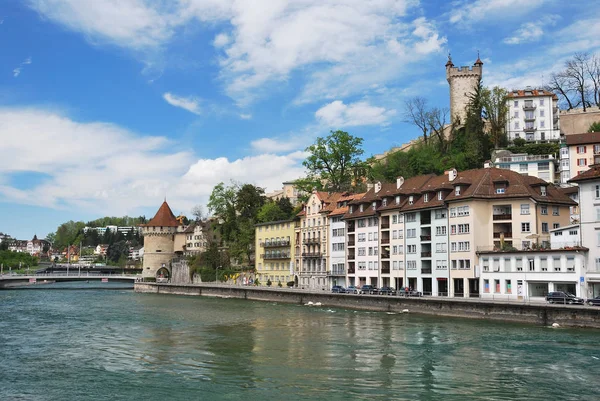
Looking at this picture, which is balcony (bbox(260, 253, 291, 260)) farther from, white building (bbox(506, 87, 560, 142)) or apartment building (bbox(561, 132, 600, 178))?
apartment building (bbox(561, 132, 600, 178))

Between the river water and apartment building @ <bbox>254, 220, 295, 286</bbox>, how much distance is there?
39118 millimetres

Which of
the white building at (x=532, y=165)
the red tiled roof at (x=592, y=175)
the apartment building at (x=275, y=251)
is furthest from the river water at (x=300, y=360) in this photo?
the apartment building at (x=275, y=251)

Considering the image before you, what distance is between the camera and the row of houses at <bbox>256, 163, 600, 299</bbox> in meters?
47.8

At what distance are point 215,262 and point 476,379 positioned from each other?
79.3 m

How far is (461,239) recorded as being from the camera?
2152 inches

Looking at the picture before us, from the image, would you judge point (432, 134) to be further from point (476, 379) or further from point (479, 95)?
point (476, 379)

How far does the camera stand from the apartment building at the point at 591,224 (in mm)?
43531

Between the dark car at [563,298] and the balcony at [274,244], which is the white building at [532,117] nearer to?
the balcony at [274,244]

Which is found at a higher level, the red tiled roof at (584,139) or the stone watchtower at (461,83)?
the stone watchtower at (461,83)

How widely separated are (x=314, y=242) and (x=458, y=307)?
115 ft

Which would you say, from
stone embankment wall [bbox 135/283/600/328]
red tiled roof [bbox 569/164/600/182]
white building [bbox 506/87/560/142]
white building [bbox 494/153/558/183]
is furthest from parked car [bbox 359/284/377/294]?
white building [bbox 506/87/560/142]

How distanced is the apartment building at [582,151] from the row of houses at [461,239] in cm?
1497

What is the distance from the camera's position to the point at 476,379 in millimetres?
23672

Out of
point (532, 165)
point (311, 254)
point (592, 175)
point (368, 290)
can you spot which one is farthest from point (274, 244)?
point (592, 175)
